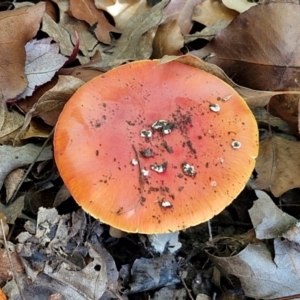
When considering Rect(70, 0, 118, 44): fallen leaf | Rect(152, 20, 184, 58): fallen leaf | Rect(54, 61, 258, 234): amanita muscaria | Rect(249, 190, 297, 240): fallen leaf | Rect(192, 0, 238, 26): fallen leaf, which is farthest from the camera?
Rect(192, 0, 238, 26): fallen leaf

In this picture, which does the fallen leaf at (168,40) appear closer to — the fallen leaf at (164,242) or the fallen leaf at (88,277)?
the fallen leaf at (164,242)

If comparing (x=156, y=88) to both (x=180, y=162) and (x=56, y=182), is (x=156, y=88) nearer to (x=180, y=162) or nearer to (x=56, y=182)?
(x=180, y=162)

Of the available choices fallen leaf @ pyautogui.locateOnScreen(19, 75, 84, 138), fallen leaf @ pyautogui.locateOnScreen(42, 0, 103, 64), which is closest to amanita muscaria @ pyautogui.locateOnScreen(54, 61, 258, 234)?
fallen leaf @ pyautogui.locateOnScreen(19, 75, 84, 138)

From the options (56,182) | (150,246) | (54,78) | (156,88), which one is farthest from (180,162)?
(54,78)

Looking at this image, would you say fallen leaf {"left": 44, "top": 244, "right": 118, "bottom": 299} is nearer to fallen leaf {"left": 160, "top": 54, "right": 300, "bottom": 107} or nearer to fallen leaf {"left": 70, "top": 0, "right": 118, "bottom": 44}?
fallen leaf {"left": 160, "top": 54, "right": 300, "bottom": 107}

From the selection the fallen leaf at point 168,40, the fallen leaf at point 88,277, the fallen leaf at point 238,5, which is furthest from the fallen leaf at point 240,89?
the fallen leaf at point 88,277

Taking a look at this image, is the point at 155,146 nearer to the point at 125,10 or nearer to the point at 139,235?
the point at 139,235

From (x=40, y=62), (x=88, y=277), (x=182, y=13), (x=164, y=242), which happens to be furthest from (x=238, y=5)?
(x=88, y=277)
